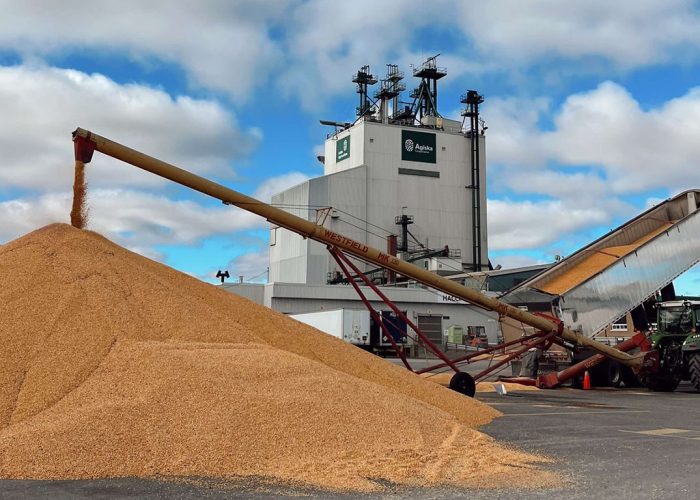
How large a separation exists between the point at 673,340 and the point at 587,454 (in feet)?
39.3

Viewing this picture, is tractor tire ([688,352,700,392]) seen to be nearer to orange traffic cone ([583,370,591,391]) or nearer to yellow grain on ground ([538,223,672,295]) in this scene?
orange traffic cone ([583,370,591,391])

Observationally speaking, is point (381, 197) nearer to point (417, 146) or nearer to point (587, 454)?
point (417, 146)

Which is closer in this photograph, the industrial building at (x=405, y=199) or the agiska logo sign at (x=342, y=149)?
the industrial building at (x=405, y=199)

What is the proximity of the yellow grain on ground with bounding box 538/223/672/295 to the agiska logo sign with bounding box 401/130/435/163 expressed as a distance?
44619mm

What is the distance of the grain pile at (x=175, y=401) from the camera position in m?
7.21

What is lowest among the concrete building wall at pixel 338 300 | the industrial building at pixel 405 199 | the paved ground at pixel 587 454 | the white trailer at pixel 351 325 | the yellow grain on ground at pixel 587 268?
the paved ground at pixel 587 454

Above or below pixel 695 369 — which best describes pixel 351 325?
above

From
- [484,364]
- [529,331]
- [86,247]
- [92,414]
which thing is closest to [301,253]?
[484,364]

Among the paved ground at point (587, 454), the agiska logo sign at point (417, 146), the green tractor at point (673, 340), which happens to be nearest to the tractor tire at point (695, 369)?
the green tractor at point (673, 340)

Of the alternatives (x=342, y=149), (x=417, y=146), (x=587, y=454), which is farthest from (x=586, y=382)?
(x=342, y=149)

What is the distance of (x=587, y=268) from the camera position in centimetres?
1944

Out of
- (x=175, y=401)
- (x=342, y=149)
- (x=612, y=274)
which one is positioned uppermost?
(x=342, y=149)

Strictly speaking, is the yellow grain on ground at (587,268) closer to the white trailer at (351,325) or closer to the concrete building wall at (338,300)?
the white trailer at (351,325)

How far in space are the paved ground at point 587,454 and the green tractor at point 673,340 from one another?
239cm
